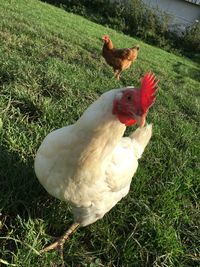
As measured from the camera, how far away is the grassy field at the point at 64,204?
305 cm

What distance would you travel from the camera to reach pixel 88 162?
259 cm

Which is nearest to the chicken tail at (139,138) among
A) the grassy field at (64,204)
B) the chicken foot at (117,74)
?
the grassy field at (64,204)

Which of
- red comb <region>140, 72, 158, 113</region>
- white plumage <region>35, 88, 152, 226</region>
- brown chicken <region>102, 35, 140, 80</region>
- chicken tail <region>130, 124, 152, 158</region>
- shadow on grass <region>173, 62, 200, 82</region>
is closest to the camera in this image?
red comb <region>140, 72, 158, 113</region>

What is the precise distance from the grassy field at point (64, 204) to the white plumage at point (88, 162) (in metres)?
0.33

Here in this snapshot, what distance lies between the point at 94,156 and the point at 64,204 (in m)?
0.93

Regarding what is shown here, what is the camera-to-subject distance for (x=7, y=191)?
3.12 metres

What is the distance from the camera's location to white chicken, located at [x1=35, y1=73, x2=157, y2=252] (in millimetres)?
2332

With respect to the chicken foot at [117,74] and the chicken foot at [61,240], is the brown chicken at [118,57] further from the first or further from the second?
the chicken foot at [61,240]

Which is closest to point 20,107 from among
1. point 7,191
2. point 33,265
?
point 7,191

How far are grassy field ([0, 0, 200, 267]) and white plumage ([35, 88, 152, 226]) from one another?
325 mm

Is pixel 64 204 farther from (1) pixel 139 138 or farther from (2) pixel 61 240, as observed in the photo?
(1) pixel 139 138

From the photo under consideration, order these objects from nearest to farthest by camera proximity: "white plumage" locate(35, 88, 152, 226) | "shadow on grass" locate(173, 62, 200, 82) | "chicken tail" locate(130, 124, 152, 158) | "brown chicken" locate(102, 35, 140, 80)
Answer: "white plumage" locate(35, 88, 152, 226) < "chicken tail" locate(130, 124, 152, 158) < "brown chicken" locate(102, 35, 140, 80) < "shadow on grass" locate(173, 62, 200, 82)

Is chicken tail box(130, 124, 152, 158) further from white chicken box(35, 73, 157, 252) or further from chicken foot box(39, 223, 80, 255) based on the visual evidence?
chicken foot box(39, 223, 80, 255)

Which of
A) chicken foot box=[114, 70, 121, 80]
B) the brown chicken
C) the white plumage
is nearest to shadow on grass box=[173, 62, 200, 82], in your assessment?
the brown chicken
